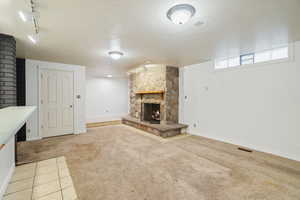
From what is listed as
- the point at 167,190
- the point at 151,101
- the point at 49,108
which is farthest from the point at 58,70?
the point at 167,190

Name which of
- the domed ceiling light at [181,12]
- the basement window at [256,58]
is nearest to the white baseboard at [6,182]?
the domed ceiling light at [181,12]

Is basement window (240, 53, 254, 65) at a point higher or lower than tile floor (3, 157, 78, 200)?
higher

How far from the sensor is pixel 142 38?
2.62m

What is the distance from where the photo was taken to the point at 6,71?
A: 2520 mm

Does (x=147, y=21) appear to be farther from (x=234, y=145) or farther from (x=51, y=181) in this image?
(x=234, y=145)

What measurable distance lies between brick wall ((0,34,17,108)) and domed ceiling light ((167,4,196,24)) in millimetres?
3082

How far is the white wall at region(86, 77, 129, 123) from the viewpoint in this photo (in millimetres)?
7430

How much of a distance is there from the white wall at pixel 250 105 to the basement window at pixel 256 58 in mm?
144

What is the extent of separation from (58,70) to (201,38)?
14.9 feet

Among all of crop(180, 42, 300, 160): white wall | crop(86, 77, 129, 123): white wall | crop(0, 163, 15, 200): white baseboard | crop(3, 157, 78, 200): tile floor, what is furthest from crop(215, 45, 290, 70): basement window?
crop(86, 77, 129, 123): white wall

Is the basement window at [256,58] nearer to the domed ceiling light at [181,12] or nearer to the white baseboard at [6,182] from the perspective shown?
the domed ceiling light at [181,12]

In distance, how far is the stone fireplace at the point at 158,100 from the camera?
4.79 meters

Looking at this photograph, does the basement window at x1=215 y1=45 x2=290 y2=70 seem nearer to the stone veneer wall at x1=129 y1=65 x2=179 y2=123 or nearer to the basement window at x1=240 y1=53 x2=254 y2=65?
the basement window at x1=240 y1=53 x2=254 y2=65

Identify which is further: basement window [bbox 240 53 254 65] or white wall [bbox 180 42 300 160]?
basement window [bbox 240 53 254 65]
